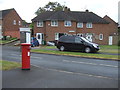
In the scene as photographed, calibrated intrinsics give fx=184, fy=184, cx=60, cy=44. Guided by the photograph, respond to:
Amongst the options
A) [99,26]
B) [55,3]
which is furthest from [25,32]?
[55,3]

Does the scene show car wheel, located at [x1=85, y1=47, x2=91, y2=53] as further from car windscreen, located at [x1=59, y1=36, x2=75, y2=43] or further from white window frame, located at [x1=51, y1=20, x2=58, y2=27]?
white window frame, located at [x1=51, y1=20, x2=58, y2=27]

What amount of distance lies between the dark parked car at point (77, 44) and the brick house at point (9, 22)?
2983 cm

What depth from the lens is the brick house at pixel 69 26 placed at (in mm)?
37438

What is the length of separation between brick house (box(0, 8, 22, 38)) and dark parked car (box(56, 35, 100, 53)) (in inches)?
1174

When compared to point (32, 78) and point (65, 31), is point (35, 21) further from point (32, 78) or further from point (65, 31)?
point (32, 78)

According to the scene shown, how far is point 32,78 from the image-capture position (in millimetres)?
7121

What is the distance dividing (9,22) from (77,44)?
37.5 m

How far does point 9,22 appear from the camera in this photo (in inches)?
2090

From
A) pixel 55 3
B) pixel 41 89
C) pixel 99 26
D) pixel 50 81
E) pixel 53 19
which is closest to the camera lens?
pixel 41 89

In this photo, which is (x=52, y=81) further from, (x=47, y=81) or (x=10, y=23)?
(x=10, y=23)

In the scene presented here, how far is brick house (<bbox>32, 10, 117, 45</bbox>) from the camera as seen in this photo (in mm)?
37438

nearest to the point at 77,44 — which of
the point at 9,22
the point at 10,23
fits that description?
the point at 9,22

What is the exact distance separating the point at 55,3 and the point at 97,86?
6847cm

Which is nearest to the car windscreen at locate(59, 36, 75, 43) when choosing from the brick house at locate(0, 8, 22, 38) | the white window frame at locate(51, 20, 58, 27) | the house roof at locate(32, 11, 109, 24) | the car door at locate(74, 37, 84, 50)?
the car door at locate(74, 37, 84, 50)
